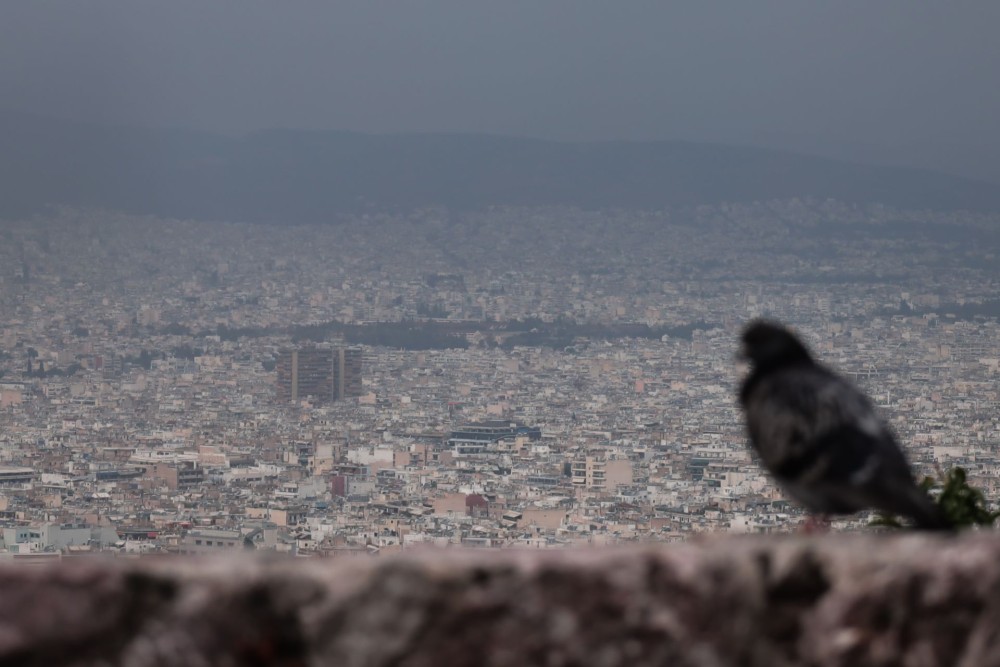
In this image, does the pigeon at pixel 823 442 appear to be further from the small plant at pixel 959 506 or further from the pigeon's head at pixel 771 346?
the small plant at pixel 959 506

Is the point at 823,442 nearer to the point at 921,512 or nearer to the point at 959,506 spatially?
the point at 921,512

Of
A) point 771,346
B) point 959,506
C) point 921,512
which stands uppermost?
point 771,346

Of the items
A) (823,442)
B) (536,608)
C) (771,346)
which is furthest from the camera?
(771,346)

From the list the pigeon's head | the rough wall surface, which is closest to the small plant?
the pigeon's head

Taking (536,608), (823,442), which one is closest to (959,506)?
(823,442)

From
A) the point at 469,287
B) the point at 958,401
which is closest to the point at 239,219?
the point at 469,287

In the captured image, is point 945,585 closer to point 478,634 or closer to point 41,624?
point 478,634
